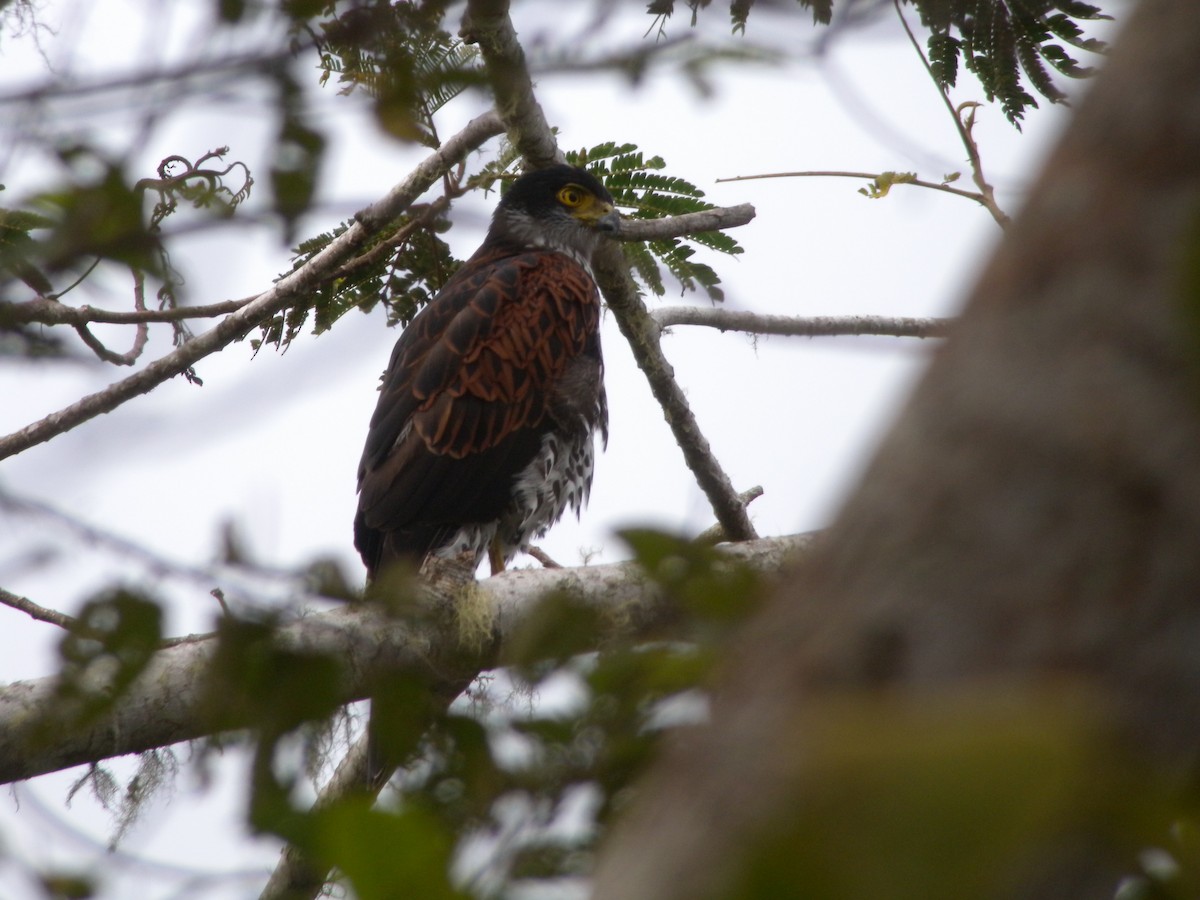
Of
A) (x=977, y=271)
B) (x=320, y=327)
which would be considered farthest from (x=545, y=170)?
(x=977, y=271)

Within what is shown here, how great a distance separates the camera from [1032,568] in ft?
2.42

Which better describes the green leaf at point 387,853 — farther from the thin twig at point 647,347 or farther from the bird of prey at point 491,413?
the bird of prey at point 491,413

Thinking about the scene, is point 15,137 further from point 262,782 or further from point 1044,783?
point 1044,783

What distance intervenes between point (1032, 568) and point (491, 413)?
459 centimetres

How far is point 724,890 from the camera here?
2.23 feet

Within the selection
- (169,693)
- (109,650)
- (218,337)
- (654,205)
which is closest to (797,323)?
(654,205)

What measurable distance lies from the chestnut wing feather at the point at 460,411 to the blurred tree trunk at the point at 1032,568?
4.40m

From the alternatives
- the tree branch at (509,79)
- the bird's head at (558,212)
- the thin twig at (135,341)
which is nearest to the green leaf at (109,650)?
the tree branch at (509,79)

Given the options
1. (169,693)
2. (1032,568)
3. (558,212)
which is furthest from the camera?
(558,212)

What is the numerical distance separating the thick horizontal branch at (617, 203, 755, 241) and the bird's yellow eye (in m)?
1.26

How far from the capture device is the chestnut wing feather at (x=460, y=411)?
515 centimetres

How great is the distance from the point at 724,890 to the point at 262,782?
0.97 m

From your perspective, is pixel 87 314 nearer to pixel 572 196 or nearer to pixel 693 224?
pixel 693 224

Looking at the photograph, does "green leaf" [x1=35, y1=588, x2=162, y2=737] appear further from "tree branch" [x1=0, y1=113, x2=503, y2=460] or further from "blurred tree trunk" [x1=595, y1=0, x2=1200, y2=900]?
"tree branch" [x1=0, y1=113, x2=503, y2=460]
